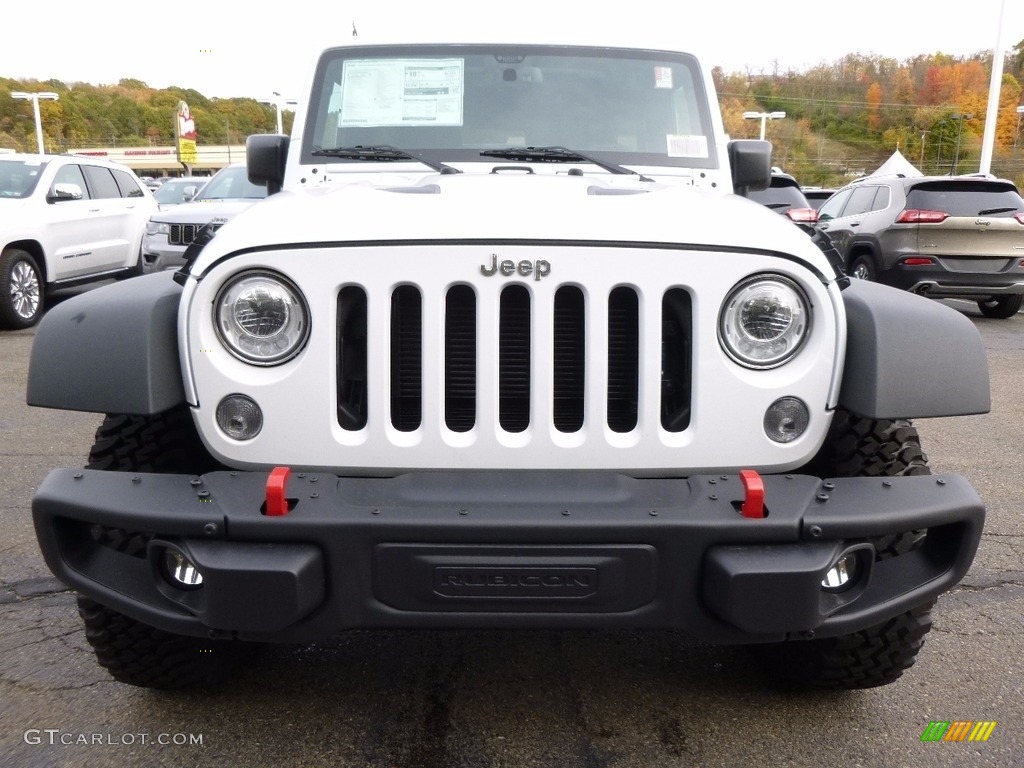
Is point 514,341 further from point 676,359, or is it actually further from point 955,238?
point 955,238

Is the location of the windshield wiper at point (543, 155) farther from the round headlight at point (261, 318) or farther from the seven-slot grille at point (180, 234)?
the seven-slot grille at point (180, 234)

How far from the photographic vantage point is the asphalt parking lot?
2234 millimetres

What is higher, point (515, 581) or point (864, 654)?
point (515, 581)

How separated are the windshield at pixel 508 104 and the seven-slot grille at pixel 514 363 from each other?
138 centimetres

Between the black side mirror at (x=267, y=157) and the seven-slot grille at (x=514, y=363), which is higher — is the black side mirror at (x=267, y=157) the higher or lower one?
the higher one

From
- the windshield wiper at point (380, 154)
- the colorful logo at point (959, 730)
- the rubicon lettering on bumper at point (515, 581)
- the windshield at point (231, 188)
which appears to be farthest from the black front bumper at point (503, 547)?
the windshield at point (231, 188)

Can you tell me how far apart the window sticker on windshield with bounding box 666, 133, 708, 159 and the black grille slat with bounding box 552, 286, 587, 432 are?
61.0 inches

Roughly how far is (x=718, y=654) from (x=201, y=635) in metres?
1.52

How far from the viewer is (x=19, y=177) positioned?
29.6 feet

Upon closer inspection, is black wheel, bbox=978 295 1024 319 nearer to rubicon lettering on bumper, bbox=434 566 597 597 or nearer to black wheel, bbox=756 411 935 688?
black wheel, bbox=756 411 935 688

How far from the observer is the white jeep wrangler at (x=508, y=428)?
183 cm

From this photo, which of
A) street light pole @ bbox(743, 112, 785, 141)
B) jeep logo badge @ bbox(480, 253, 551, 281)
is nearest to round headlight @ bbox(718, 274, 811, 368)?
jeep logo badge @ bbox(480, 253, 551, 281)

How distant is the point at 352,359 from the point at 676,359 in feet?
2.43

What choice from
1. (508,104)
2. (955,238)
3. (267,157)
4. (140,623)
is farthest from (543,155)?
(955,238)
